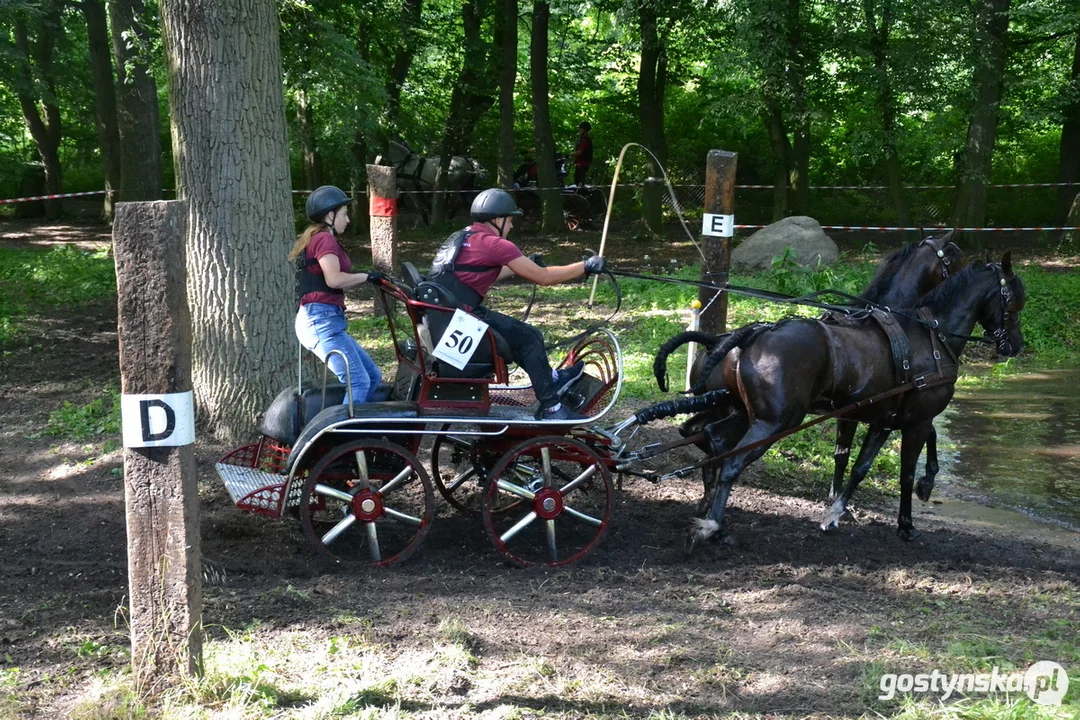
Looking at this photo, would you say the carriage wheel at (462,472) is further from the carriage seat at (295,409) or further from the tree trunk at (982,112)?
the tree trunk at (982,112)

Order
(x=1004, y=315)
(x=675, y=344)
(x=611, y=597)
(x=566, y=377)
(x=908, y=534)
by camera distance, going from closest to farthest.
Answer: (x=611, y=597) → (x=566, y=377) → (x=675, y=344) → (x=908, y=534) → (x=1004, y=315)

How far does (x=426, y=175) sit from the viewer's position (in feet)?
75.3

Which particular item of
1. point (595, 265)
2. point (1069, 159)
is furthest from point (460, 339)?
point (1069, 159)

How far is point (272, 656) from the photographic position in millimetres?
4535

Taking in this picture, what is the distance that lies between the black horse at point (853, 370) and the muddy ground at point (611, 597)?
0.50m

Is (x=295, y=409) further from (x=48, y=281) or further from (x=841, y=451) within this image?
(x=48, y=281)

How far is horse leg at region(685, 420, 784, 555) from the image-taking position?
6438 millimetres

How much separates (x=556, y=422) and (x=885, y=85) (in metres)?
13.6

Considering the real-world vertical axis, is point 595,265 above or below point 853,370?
above

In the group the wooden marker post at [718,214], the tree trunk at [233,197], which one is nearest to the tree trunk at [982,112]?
the wooden marker post at [718,214]

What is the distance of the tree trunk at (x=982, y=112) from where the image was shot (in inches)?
648

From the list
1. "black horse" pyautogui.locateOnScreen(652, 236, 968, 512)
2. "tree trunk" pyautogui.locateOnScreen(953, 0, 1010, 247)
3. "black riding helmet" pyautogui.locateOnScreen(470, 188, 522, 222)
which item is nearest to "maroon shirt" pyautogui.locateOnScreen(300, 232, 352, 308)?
"black riding helmet" pyautogui.locateOnScreen(470, 188, 522, 222)

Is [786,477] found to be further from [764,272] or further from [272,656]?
[764,272]

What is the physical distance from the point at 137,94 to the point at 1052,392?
45.8ft
